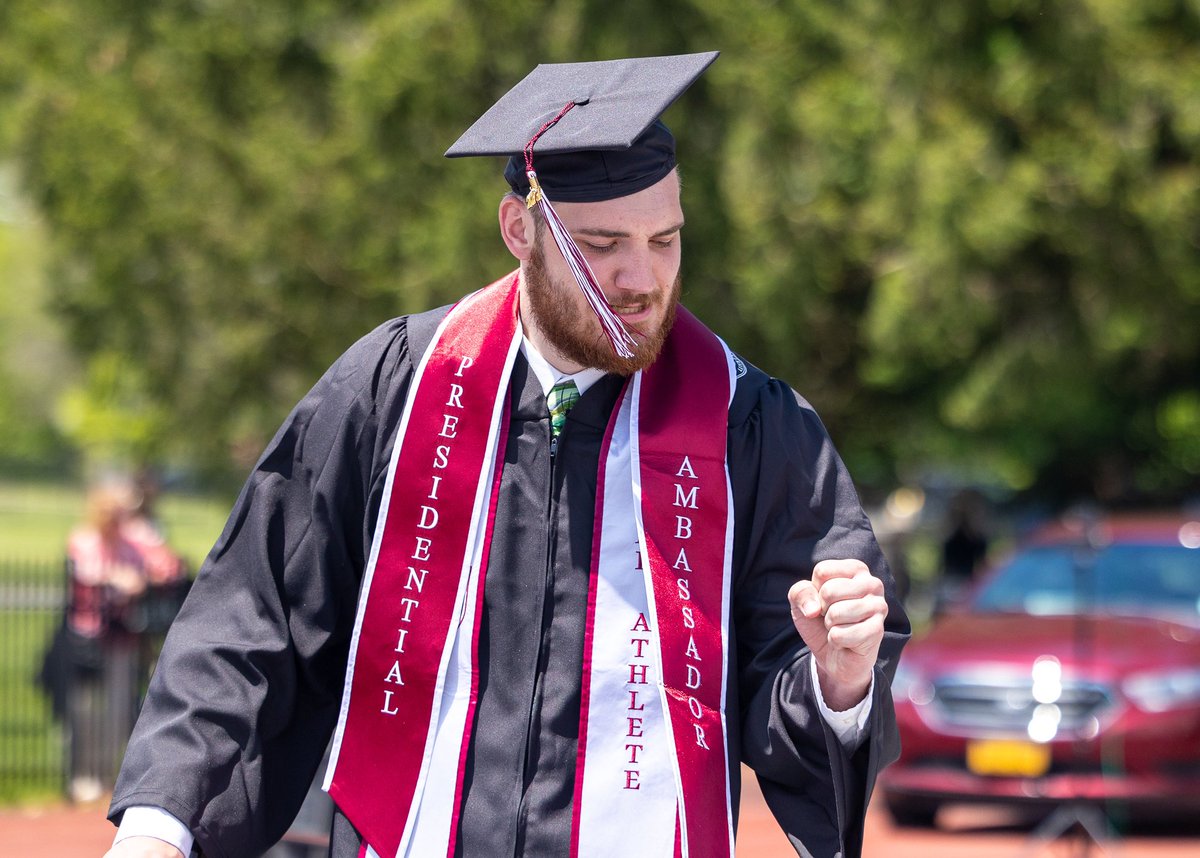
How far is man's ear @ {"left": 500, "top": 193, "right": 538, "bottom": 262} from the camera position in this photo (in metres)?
2.94

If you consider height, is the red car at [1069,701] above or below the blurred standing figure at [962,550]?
above

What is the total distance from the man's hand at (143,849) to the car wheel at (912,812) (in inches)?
295

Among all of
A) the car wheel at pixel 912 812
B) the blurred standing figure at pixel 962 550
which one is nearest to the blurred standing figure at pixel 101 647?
the car wheel at pixel 912 812

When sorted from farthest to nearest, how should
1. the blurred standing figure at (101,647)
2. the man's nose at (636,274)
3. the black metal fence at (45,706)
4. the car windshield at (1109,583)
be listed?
the black metal fence at (45,706)
the blurred standing figure at (101,647)
the car windshield at (1109,583)
the man's nose at (636,274)

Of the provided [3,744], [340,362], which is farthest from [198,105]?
[340,362]

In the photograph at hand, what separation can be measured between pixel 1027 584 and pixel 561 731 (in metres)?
8.41

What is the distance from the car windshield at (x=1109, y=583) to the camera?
32.9 ft

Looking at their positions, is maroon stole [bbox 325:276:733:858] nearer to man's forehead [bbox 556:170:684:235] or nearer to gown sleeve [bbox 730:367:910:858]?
gown sleeve [bbox 730:367:910:858]

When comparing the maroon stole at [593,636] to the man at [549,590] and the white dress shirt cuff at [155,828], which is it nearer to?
the man at [549,590]

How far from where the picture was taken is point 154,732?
8.73 feet

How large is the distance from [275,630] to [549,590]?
17.0 inches

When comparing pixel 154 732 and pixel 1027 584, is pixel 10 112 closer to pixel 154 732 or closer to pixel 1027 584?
pixel 1027 584

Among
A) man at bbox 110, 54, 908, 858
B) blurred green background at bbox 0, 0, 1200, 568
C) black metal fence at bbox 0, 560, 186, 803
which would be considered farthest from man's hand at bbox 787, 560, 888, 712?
black metal fence at bbox 0, 560, 186, 803

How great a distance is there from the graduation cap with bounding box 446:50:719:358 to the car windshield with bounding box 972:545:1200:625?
7.51m
